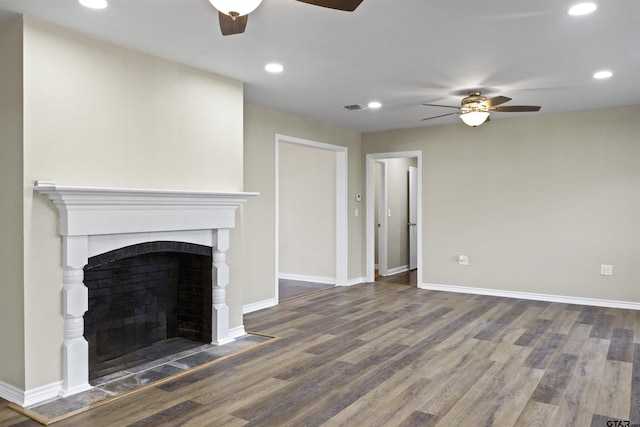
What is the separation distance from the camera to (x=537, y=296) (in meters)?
5.88

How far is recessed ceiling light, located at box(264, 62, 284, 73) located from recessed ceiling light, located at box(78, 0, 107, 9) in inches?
54.7

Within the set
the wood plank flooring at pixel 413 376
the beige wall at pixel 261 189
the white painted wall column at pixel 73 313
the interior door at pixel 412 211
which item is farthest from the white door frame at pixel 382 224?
the white painted wall column at pixel 73 313

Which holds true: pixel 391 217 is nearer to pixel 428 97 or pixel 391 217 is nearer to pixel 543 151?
pixel 543 151

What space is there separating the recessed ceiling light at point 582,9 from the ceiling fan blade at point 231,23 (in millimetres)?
1910

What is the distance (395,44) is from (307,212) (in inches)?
167

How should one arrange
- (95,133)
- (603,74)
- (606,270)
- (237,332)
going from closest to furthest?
(95,133)
(603,74)
(237,332)
(606,270)

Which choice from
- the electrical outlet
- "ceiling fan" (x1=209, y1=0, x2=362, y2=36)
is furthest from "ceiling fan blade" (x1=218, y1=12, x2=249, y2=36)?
the electrical outlet

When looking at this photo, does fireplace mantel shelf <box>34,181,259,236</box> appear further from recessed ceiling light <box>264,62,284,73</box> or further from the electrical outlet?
the electrical outlet

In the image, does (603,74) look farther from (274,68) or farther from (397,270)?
(397,270)

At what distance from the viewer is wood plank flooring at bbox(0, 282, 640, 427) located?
265 cm

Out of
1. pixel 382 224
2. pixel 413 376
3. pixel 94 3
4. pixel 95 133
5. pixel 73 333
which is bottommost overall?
pixel 413 376

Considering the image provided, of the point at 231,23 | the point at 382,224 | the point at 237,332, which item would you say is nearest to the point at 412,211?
the point at 382,224

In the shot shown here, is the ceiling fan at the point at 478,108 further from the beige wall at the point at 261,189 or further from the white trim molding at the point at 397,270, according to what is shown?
the white trim molding at the point at 397,270

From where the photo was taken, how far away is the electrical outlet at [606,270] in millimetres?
5438
